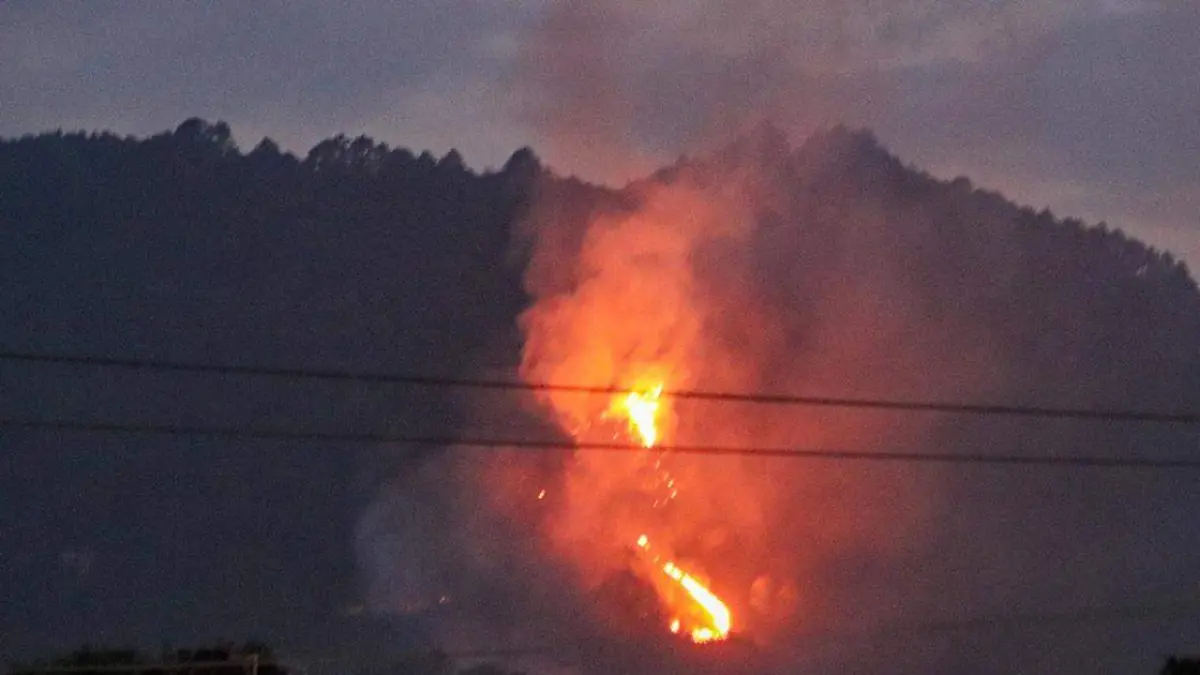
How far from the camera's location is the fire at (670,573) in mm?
73938

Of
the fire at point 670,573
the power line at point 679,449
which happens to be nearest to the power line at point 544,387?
the fire at point 670,573

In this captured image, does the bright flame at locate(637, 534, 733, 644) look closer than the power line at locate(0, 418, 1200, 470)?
Yes

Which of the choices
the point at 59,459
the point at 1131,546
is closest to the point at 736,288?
the point at 1131,546

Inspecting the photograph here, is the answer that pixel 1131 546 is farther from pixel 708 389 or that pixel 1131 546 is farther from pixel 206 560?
pixel 206 560

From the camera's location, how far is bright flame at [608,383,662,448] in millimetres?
75750

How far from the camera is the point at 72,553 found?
96.3m

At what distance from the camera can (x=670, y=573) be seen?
76.1m

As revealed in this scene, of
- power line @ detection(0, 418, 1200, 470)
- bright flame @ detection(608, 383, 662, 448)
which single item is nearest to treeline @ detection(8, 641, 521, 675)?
power line @ detection(0, 418, 1200, 470)

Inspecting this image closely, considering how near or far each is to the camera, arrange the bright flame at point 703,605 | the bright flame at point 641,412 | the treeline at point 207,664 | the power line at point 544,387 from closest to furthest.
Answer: the treeline at point 207,664
the power line at point 544,387
the bright flame at point 703,605
the bright flame at point 641,412

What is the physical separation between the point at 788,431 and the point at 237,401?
37595 millimetres

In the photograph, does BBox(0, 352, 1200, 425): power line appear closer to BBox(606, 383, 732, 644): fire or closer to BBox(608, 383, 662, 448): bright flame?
BBox(608, 383, 662, 448): bright flame

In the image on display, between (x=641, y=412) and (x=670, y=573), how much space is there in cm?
637

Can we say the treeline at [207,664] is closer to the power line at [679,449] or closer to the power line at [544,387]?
the power line at [544,387]

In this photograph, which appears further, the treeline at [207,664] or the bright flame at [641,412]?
the bright flame at [641,412]
